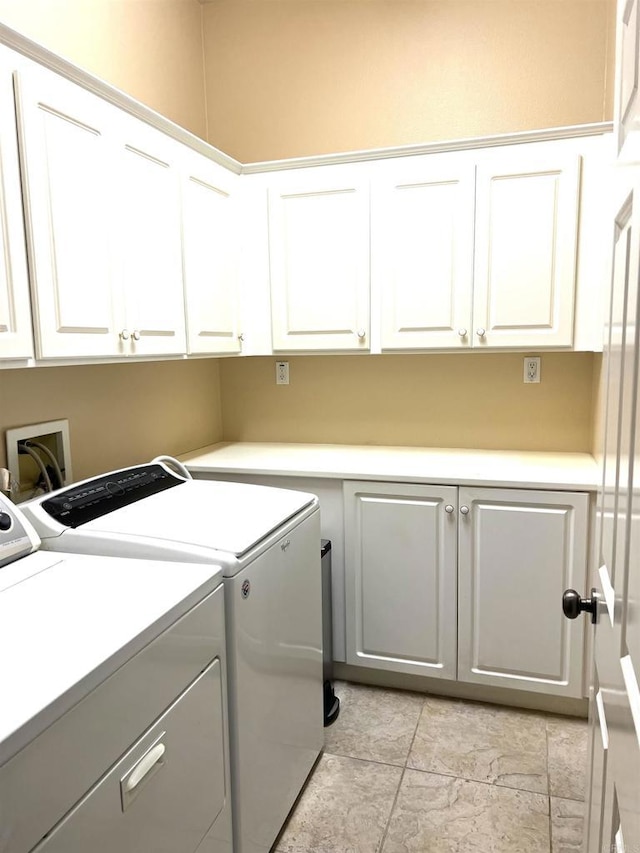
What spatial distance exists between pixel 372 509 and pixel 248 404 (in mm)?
1000

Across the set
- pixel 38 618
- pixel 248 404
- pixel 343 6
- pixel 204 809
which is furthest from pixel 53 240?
pixel 343 6

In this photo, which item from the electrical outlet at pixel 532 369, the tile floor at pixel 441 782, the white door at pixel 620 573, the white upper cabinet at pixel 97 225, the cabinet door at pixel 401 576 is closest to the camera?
the white door at pixel 620 573

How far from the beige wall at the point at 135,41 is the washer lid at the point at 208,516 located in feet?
4.68

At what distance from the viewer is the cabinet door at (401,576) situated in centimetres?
232

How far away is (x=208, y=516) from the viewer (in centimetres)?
172

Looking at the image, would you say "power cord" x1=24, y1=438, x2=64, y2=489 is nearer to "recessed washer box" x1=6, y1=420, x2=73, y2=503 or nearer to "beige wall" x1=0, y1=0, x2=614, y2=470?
"recessed washer box" x1=6, y1=420, x2=73, y2=503

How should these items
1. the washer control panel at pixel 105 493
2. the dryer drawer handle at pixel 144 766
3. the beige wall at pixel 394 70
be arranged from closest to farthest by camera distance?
the dryer drawer handle at pixel 144 766
the washer control panel at pixel 105 493
the beige wall at pixel 394 70

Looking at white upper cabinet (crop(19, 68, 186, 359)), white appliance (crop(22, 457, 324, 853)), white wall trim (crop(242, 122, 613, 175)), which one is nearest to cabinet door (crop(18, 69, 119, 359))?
white upper cabinet (crop(19, 68, 186, 359))

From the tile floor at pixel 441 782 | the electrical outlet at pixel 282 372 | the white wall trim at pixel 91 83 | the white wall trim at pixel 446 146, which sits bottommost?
the tile floor at pixel 441 782

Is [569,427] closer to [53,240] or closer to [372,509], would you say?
[372,509]

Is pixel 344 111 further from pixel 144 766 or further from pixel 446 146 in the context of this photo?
pixel 144 766

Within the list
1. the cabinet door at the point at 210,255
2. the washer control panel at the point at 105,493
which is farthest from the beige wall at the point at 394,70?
the washer control panel at the point at 105,493

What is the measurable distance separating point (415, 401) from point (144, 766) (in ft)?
6.52

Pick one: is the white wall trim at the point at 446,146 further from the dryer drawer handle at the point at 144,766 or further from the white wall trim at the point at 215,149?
the dryer drawer handle at the point at 144,766
